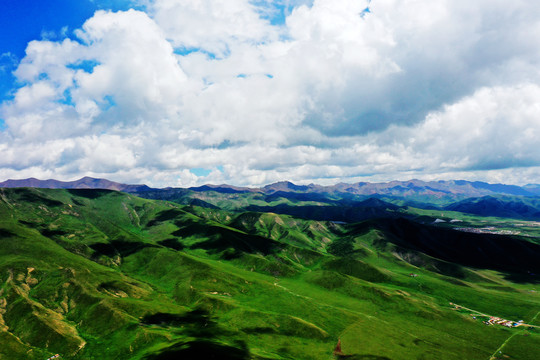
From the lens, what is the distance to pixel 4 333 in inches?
7116

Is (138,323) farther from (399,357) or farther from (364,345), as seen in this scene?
(399,357)

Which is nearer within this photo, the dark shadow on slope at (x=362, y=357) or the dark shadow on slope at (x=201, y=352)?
the dark shadow on slope at (x=201, y=352)

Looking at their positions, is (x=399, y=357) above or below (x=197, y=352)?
below

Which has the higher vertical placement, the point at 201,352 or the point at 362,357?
the point at 201,352

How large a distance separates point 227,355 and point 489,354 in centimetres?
17696

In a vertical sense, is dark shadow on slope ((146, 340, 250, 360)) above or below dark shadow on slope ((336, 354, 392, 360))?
Answer: above

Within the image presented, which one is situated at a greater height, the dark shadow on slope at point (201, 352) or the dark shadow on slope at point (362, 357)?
the dark shadow on slope at point (201, 352)

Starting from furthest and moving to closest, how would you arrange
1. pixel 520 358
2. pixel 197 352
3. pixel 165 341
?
1. pixel 520 358
2. pixel 165 341
3. pixel 197 352

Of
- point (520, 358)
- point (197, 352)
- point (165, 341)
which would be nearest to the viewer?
point (197, 352)

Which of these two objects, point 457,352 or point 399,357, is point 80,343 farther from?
point 457,352

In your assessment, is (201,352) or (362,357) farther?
(362,357)

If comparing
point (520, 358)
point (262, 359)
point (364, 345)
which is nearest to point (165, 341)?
point (262, 359)

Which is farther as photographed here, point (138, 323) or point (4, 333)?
point (138, 323)

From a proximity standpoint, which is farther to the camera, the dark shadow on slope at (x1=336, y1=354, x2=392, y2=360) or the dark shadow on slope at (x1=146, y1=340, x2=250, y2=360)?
the dark shadow on slope at (x1=336, y1=354, x2=392, y2=360)
